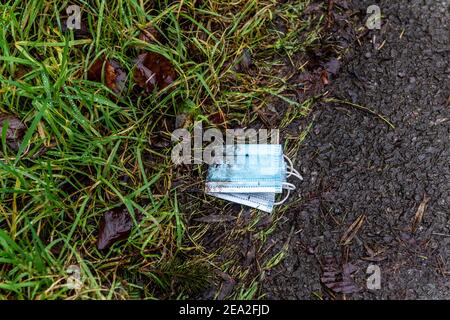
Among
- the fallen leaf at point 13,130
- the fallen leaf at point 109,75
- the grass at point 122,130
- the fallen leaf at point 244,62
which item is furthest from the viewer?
the fallen leaf at point 244,62

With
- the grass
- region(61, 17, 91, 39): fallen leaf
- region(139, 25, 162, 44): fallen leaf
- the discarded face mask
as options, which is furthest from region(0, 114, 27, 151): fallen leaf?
the discarded face mask

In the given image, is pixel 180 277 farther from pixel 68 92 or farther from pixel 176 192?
Result: pixel 68 92

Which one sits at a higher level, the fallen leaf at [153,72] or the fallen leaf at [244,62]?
the fallen leaf at [244,62]

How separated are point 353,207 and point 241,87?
762 mm

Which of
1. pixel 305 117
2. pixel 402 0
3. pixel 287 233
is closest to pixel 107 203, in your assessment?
pixel 287 233

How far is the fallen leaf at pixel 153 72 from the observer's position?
8.65 feet

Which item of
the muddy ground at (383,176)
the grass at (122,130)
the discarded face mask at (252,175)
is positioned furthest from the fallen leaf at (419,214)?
the grass at (122,130)

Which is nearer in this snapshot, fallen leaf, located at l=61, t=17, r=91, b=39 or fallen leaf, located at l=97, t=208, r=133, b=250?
fallen leaf, located at l=97, t=208, r=133, b=250

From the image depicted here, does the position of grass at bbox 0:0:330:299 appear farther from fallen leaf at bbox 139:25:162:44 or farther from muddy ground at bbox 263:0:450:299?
muddy ground at bbox 263:0:450:299

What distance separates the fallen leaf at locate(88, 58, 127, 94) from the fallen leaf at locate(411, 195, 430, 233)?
1.42m

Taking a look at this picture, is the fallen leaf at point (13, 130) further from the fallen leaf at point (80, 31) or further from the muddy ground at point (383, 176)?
the muddy ground at point (383, 176)

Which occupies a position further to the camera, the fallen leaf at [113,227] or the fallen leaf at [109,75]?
the fallen leaf at [109,75]

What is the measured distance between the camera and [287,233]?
2553 millimetres

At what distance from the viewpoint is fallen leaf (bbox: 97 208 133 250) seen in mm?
2439
